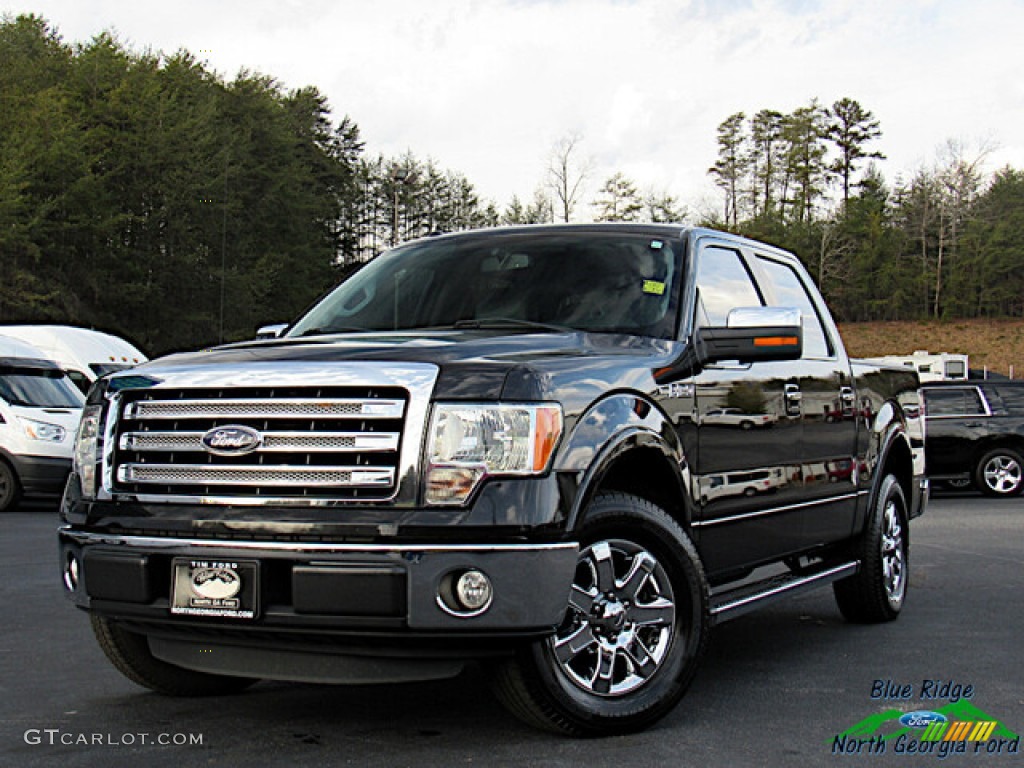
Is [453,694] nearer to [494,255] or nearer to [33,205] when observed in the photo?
[494,255]

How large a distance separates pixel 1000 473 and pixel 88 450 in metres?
16.9

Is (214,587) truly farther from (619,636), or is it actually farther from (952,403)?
(952,403)

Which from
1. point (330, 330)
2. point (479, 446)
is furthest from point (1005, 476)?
point (479, 446)

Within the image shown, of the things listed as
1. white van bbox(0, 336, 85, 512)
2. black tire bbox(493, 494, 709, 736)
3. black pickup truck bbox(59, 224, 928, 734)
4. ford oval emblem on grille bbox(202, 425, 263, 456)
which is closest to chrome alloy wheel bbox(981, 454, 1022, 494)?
white van bbox(0, 336, 85, 512)

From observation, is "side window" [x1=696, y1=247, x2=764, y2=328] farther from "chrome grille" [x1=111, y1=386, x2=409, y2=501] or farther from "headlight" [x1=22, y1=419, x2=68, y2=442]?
"headlight" [x1=22, y1=419, x2=68, y2=442]

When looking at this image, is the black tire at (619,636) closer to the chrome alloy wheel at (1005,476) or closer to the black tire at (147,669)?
the black tire at (147,669)

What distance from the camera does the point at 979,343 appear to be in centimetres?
8869

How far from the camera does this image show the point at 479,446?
13.2 ft

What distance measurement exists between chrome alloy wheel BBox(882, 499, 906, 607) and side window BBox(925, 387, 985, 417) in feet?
40.3

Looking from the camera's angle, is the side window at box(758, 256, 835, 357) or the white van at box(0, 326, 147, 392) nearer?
the side window at box(758, 256, 835, 357)

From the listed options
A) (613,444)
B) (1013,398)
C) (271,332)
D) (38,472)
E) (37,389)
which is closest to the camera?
(613,444)

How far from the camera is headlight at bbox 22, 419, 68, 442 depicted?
15961mm

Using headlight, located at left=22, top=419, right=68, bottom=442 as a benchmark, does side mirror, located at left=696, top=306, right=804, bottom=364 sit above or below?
above

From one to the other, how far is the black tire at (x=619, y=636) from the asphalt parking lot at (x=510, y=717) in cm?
12
